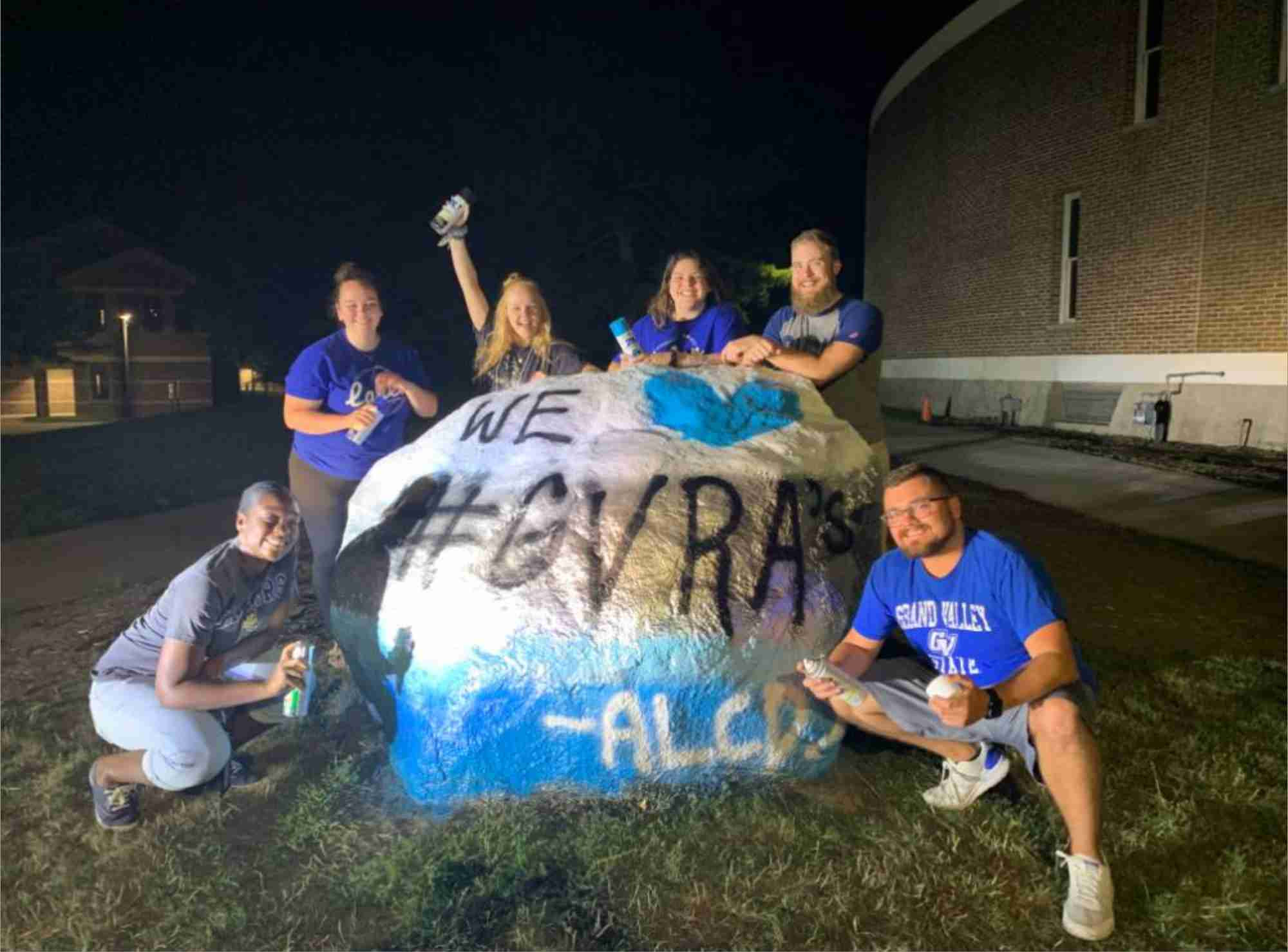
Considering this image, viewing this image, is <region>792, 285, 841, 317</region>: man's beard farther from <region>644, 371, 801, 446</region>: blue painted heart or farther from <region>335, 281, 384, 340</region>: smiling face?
<region>335, 281, 384, 340</region>: smiling face

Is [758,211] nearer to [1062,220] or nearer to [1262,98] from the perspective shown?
[1062,220]

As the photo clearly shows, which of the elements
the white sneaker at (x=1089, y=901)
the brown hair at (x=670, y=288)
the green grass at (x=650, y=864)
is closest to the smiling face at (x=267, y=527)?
the green grass at (x=650, y=864)

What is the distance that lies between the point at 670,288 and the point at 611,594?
1545 mm

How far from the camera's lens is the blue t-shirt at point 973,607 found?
292cm

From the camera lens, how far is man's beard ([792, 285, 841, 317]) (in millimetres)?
4031

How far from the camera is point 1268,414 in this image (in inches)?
473

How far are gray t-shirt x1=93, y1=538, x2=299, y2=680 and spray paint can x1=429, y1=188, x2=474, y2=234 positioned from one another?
5.51 feet

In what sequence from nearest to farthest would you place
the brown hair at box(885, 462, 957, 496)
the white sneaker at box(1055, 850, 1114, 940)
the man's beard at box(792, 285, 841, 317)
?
the white sneaker at box(1055, 850, 1114, 940), the brown hair at box(885, 462, 957, 496), the man's beard at box(792, 285, 841, 317)

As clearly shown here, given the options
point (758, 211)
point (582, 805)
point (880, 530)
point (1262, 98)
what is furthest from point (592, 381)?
point (758, 211)

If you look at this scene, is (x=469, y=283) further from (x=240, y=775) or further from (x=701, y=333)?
(x=240, y=775)

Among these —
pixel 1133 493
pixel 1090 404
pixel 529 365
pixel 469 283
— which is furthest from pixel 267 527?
pixel 1090 404

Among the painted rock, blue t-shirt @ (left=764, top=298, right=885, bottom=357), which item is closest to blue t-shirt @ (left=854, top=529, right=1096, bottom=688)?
the painted rock

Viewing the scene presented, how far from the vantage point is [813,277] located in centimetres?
398

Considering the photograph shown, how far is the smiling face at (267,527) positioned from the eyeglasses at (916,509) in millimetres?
1959
